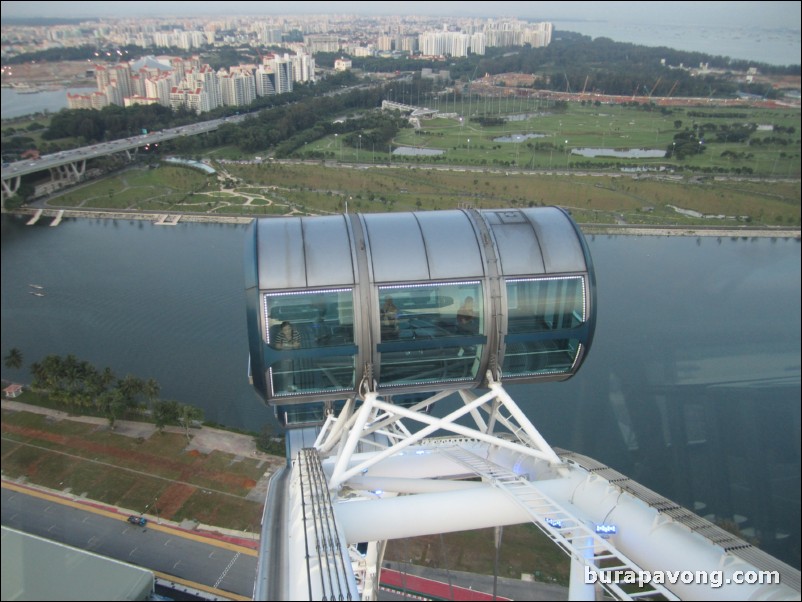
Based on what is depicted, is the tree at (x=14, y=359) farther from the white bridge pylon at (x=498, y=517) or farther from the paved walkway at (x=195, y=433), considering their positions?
the white bridge pylon at (x=498, y=517)

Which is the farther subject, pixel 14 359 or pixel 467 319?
pixel 14 359

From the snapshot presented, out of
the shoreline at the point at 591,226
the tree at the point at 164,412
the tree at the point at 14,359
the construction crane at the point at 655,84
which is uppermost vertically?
the construction crane at the point at 655,84

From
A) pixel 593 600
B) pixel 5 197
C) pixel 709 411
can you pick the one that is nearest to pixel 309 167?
pixel 5 197

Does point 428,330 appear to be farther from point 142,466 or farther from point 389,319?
point 142,466

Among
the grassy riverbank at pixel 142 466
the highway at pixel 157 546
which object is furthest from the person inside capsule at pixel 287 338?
the grassy riverbank at pixel 142 466

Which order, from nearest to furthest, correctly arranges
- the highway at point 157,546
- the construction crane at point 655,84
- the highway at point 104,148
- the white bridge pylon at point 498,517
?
the white bridge pylon at point 498,517
the highway at point 157,546
the highway at point 104,148
the construction crane at point 655,84

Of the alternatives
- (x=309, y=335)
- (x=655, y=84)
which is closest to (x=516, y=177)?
(x=655, y=84)
